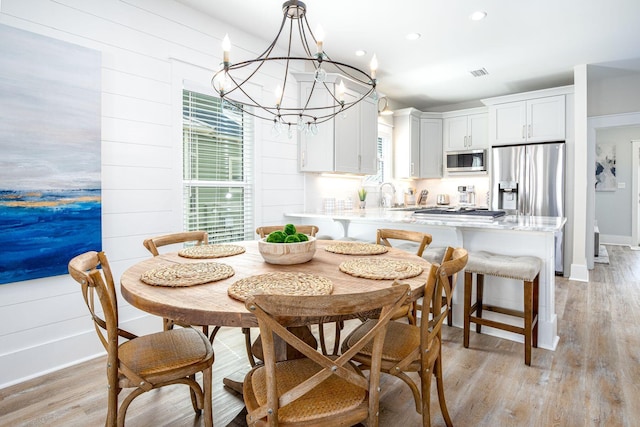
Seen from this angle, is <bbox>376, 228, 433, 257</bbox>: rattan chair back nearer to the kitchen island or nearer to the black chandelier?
the kitchen island

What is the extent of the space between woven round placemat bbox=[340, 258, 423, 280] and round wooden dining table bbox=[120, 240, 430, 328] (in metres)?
0.02

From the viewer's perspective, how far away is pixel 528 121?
4.89 m

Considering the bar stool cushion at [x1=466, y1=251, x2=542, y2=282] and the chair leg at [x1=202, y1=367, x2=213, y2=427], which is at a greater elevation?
the bar stool cushion at [x1=466, y1=251, x2=542, y2=282]

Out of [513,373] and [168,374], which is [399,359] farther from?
[513,373]

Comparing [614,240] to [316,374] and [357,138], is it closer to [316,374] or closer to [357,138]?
[357,138]

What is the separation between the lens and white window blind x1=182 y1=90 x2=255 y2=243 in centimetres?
310

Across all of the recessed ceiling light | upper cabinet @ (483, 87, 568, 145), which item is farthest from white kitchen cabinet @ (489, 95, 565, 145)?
the recessed ceiling light

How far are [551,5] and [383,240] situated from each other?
244cm

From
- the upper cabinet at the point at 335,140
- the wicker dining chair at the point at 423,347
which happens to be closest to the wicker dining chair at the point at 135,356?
the wicker dining chair at the point at 423,347

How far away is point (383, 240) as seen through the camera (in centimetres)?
260

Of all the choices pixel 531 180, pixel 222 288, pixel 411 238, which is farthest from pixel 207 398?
pixel 531 180

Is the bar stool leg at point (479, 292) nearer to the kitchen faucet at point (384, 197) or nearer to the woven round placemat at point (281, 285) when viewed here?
the woven round placemat at point (281, 285)

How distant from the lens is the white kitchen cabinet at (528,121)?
4.71m

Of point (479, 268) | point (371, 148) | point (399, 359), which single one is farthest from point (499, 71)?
point (399, 359)
